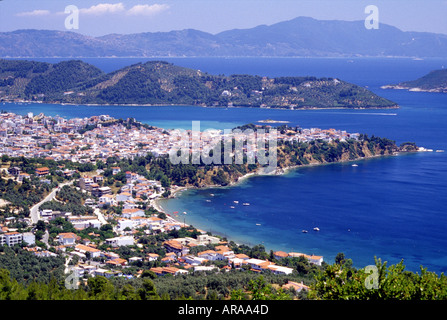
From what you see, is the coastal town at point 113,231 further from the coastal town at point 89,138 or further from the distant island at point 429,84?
the distant island at point 429,84

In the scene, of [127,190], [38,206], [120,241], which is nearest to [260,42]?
[127,190]

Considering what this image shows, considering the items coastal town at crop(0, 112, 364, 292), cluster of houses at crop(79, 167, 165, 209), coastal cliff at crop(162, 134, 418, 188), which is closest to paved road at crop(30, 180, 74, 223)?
coastal town at crop(0, 112, 364, 292)

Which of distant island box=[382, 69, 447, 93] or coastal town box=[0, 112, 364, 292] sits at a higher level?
distant island box=[382, 69, 447, 93]

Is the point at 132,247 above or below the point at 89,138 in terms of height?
below

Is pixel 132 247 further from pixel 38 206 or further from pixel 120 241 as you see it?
pixel 38 206

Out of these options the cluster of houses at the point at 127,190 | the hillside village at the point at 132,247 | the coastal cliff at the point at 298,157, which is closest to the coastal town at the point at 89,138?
the coastal cliff at the point at 298,157

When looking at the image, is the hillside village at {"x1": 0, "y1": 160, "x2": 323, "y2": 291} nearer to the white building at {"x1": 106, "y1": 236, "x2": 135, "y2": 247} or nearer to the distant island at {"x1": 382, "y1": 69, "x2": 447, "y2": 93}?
the white building at {"x1": 106, "y1": 236, "x2": 135, "y2": 247}
